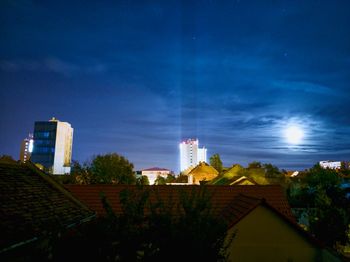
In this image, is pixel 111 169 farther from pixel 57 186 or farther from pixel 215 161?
pixel 215 161

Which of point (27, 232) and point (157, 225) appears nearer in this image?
point (157, 225)

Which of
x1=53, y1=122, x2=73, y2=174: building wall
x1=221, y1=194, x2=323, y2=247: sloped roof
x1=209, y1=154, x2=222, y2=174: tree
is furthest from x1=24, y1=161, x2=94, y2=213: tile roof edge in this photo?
x1=53, y1=122, x2=73, y2=174: building wall

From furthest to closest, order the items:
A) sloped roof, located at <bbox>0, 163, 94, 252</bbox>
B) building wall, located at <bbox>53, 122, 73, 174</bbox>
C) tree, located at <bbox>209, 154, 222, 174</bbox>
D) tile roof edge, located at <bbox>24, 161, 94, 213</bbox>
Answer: building wall, located at <bbox>53, 122, 73, 174</bbox> < tree, located at <bbox>209, 154, 222, 174</bbox> < tile roof edge, located at <bbox>24, 161, 94, 213</bbox> < sloped roof, located at <bbox>0, 163, 94, 252</bbox>

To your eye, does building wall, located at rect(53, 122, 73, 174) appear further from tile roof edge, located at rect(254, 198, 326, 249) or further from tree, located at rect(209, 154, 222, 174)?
tile roof edge, located at rect(254, 198, 326, 249)

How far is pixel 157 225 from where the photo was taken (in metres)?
6.11

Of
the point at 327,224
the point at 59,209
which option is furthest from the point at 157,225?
the point at 327,224

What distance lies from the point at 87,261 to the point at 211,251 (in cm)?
277

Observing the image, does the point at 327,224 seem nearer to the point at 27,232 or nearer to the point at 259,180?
the point at 27,232

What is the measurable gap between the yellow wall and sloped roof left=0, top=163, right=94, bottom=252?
26.0 ft

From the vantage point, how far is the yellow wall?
45.8 ft

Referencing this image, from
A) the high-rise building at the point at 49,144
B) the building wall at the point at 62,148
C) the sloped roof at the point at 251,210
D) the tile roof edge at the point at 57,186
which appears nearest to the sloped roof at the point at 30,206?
the tile roof edge at the point at 57,186

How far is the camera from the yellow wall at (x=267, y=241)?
1395 cm

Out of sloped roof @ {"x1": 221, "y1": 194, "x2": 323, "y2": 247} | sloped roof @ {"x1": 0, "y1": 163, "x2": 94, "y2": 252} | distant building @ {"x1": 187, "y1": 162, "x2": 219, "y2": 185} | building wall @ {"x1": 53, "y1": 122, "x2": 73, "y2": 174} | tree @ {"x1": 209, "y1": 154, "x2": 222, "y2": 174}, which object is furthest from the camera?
building wall @ {"x1": 53, "y1": 122, "x2": 73, "y2": 174}

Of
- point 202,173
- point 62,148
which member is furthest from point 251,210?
point 62,148
